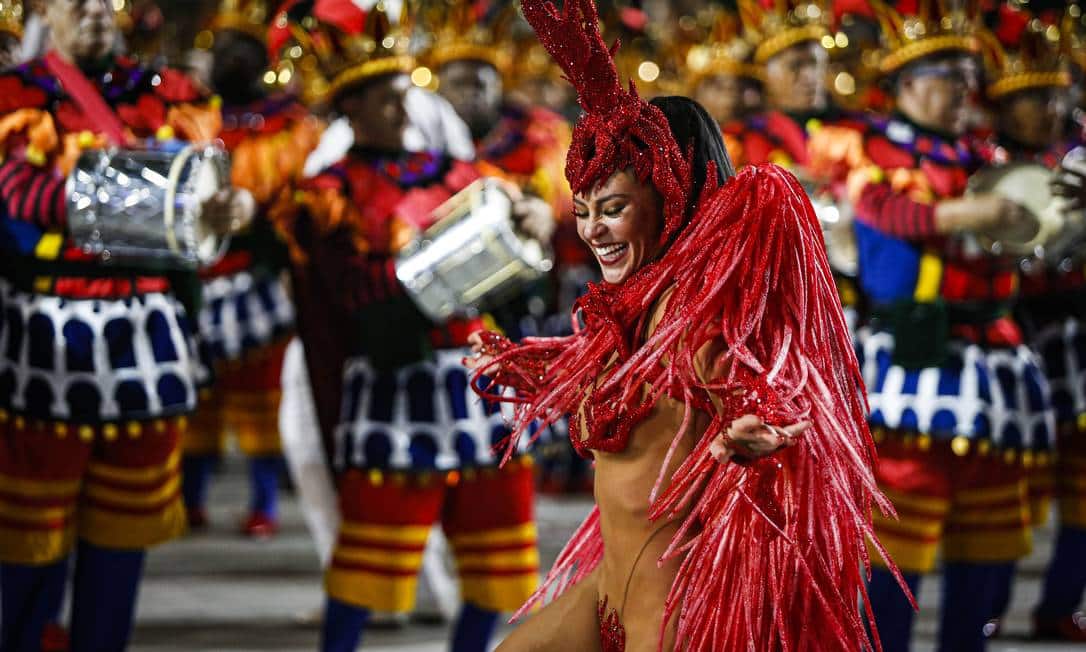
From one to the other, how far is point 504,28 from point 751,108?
1.35 meters

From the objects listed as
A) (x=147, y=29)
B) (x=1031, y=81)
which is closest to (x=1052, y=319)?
(x=1031, y=81)

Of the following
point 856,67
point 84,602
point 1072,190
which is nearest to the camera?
point 84,602

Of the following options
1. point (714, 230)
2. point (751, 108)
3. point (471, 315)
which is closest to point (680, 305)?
point (714, 230)

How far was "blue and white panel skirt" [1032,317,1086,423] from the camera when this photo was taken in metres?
5.62

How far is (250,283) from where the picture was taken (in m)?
7.00

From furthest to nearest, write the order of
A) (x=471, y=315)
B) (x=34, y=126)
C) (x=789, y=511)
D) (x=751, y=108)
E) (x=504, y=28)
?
(x=751, y=108), (x=504, y=28), (x=471, y=315), (x=34, y=126), (x=789, y=511)

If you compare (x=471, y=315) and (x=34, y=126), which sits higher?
(x=34, y=126)

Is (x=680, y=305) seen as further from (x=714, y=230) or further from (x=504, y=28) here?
(x=504, y=28)

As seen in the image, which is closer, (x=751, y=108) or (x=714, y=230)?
(x=714, y=230)

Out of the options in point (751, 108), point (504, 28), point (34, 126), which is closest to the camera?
point (34, 126)

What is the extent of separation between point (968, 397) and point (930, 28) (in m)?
1.16

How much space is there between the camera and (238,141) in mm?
6758

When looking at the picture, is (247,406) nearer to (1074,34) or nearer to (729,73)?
(729,73)

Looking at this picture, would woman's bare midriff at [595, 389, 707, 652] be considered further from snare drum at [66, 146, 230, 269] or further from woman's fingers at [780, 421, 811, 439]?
snare drum at [66, 146, 230, 269]
